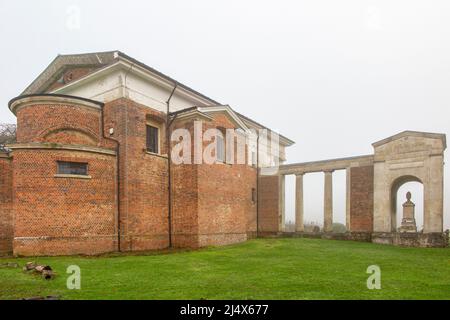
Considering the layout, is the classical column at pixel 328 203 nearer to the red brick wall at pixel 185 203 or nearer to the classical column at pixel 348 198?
the classical column at pixel 348 198

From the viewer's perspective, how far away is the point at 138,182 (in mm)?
16391

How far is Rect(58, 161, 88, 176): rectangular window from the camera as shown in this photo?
14.3 m

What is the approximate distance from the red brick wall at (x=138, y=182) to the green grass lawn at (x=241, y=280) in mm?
4325

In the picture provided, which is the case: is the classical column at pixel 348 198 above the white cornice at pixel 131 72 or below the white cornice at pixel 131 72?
below

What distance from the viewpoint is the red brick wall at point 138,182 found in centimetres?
1573

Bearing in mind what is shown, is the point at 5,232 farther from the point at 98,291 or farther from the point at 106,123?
the point at 98,291

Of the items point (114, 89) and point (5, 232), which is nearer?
point (5, 232)

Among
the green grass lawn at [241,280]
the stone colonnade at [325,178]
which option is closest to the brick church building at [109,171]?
the green grass lawn at [241,280]

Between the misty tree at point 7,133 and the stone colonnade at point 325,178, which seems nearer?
the stone colonnade at point 325,178

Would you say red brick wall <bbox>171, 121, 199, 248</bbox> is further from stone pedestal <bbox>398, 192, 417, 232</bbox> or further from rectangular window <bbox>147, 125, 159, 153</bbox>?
stone pedestal <bbox>398, 192, 417, 232</bbox>

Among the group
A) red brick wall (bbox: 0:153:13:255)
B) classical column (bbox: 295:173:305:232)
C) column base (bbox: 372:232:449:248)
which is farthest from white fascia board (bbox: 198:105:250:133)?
column base (bbox: 372:232:449:248)

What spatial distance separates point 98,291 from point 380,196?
18.0 m
